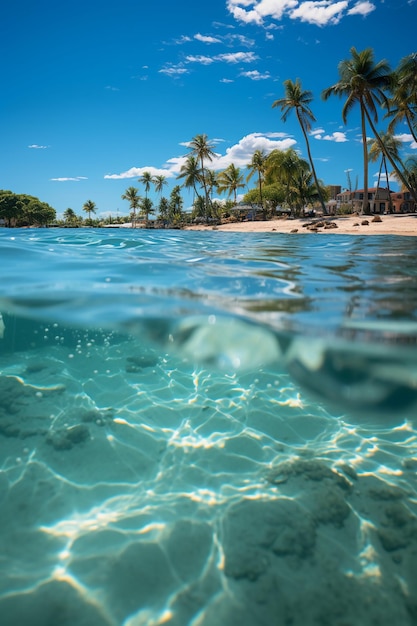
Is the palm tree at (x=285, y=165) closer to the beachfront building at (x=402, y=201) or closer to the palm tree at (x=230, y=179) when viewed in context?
the palm tree at (x=230, y=179)

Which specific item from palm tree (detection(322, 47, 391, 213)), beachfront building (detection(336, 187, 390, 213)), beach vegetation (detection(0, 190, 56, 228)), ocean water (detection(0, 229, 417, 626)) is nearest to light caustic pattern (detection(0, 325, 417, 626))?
ocean water (detection(0, 229, 417, 626))

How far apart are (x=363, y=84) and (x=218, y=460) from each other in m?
35.2

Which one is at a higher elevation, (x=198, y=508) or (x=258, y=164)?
(x=258, y=164)

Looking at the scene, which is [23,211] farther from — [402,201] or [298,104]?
[402,201]

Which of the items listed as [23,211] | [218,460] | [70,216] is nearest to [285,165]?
[218,460]

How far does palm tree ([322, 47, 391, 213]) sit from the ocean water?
31.0 meters

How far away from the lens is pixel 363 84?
29.6 meters

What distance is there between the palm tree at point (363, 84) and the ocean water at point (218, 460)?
30976mm

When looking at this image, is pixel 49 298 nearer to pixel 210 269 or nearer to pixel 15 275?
pixel 15 275

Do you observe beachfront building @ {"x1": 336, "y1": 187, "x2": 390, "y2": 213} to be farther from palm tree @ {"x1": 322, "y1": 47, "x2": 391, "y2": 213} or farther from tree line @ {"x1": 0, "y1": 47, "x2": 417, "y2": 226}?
palm tree @ {"x1": 322, "y1": 47, "x2": 391, "y2": 213}

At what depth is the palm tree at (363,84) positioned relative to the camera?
29469 millimetres

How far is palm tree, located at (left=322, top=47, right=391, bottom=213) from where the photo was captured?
96.7 ft

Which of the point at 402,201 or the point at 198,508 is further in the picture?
the point at 402,201

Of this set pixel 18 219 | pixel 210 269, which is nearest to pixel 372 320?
pixel 210 269
